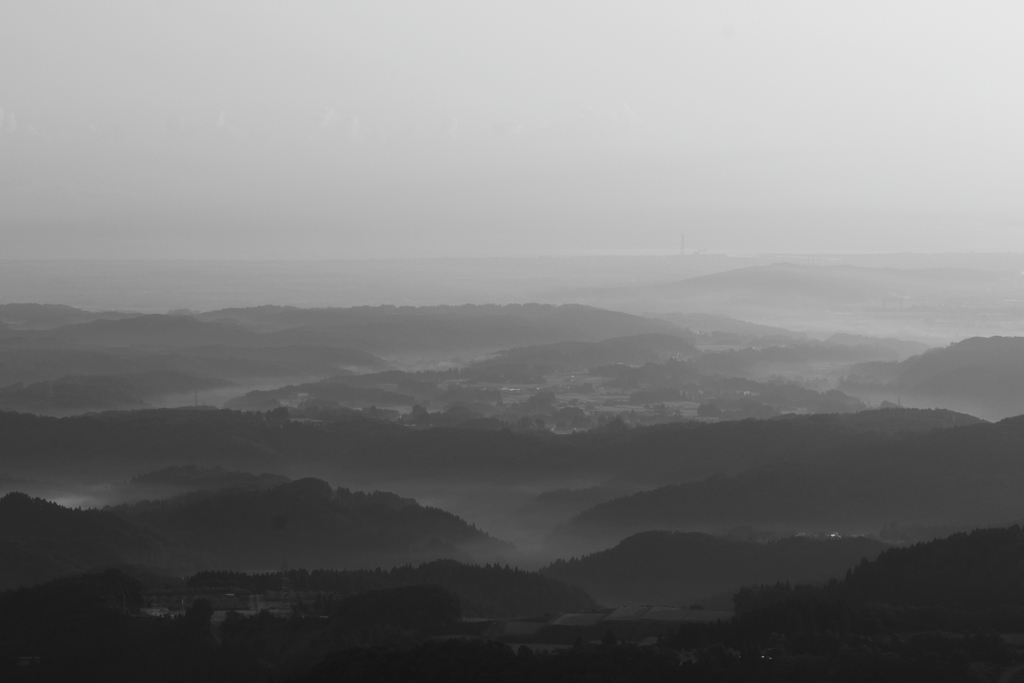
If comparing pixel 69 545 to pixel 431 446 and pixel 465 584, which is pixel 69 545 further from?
pixel 431 446

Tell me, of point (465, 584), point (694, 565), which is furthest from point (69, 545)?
point (694, 565)

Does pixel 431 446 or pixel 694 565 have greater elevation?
pixel 694 565

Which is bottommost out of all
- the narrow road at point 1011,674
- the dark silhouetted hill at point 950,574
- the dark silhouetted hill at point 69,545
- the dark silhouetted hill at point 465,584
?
the dark silhouetted hill at point 69,545

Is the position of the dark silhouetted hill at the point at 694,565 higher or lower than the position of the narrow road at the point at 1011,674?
lower

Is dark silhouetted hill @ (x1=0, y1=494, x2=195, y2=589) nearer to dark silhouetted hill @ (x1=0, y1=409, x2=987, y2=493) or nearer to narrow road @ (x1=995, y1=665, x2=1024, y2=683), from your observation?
dark silhouetted hill @ (x1=0, y1=409, x2=987, y2=493)

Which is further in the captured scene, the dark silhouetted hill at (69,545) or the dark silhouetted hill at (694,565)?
the dark silhouetted hill at (69,545)

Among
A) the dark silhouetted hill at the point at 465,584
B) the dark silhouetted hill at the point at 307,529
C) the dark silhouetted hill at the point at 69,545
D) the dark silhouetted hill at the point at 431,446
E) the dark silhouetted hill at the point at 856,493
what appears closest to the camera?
the dark silhouetted hill at the point at 465,584

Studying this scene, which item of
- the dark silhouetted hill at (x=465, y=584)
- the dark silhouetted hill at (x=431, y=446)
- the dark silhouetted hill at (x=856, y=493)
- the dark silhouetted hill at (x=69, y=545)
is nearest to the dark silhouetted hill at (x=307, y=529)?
the dark silhouetted hill at (x=69, y=545)

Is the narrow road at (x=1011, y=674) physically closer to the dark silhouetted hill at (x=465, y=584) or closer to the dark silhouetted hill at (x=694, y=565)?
the dark silhouetted hill at (x=465, y=584)

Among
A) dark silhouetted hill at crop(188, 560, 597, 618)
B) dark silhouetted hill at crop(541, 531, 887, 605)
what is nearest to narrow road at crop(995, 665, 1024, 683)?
dark silhouetted hill at crop(188, 560, 597, 618)
